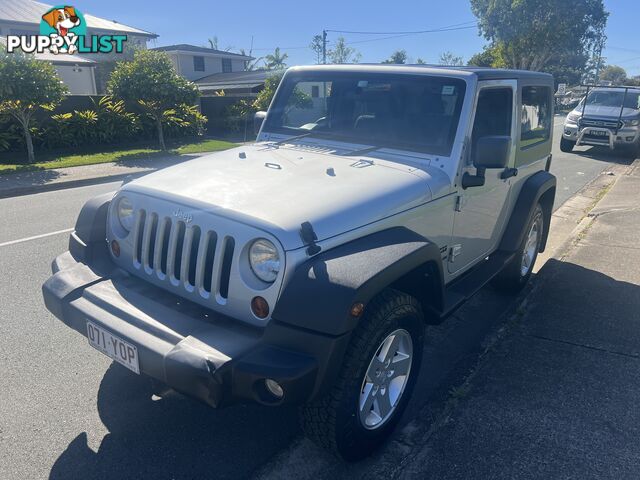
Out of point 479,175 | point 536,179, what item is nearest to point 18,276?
point 479,175

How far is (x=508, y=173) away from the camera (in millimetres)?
4109

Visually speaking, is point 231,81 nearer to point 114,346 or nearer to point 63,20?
point 63,20

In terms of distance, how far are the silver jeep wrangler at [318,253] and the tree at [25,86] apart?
999 cm

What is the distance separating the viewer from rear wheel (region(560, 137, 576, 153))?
16.2 m

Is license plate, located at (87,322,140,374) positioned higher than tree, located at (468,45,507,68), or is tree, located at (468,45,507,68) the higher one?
tree, located at (468,45,507,68)

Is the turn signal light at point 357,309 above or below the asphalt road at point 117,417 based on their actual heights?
above

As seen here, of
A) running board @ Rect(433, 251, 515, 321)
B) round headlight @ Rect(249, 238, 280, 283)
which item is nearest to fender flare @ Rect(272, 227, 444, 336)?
round headlight @ Rect(249, 238, 280, 283)

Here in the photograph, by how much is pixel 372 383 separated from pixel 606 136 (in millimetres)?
15319

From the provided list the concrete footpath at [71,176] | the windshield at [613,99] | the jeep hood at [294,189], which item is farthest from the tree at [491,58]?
the jeep hood at [294,189]

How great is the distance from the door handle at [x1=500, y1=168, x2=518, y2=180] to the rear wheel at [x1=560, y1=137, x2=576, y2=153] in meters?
13.6

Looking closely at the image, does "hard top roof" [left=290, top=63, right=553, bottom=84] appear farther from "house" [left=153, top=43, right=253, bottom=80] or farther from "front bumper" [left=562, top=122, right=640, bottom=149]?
"house" [left=153, top=43, right=253, bottom=80]

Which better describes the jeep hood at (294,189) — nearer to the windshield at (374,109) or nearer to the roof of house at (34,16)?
the windshield at (374,109)

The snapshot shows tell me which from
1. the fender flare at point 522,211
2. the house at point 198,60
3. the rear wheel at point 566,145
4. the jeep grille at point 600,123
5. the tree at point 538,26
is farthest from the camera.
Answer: the tree at point 538,26

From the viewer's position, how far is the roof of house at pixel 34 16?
37.9 meters
